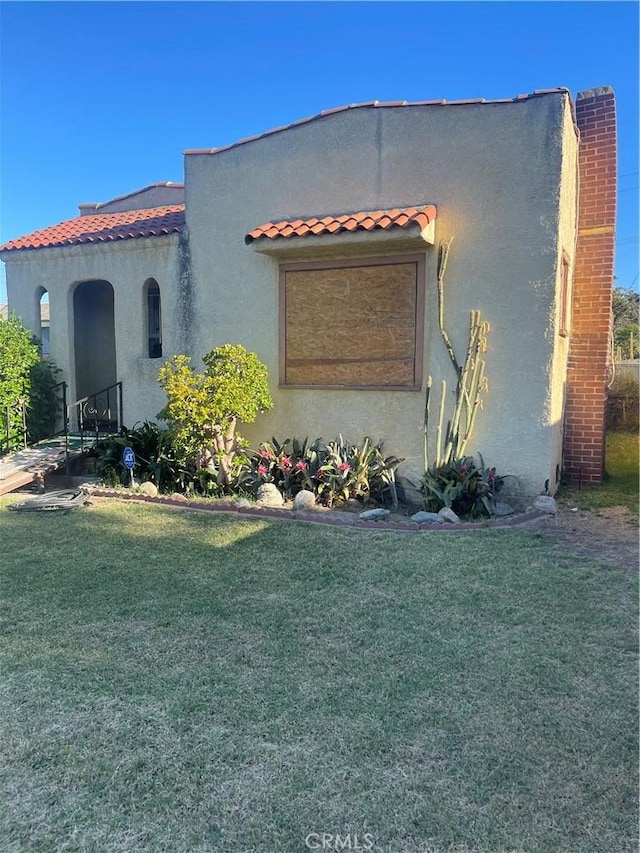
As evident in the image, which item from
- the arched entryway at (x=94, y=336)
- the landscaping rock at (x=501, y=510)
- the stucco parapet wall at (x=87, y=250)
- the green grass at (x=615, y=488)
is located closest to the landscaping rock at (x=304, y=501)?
the landscaping rock at (x=501, y=510)

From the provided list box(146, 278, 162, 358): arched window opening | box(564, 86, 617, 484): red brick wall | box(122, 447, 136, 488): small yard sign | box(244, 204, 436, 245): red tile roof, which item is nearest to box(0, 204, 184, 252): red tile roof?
box(146, 278, 162, 358): arched window opening

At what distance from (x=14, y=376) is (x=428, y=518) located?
7199 mm

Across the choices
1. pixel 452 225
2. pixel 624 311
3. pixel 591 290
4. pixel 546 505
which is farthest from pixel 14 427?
pixel 624 311

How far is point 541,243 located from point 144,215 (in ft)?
26.4

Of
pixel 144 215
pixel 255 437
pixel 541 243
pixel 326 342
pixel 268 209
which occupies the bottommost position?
pixel 255 437

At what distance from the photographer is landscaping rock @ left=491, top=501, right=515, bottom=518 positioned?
713 cm

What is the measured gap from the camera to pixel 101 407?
11.5 meters

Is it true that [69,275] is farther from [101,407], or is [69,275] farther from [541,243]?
[541,243]

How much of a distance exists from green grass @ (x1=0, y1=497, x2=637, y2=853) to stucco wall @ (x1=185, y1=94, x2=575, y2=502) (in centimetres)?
263

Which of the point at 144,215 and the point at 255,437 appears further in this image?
the point at 144,215

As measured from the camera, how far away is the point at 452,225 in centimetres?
753

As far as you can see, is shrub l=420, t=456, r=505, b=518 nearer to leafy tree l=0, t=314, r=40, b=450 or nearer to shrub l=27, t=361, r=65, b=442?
leafy tree l=0, t=314, r=40, b=450

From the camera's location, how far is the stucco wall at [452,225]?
716 centimetres

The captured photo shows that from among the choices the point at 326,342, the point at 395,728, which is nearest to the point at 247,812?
the point at 395,728
